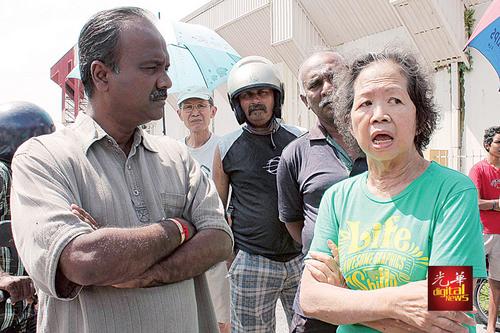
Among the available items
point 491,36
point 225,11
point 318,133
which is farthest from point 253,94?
point 225,11

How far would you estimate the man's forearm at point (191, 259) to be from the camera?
1.77m

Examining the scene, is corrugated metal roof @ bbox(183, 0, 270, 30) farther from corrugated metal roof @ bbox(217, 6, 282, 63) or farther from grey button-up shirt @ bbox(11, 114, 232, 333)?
grey button-up shirt @ bbox(11, 114, 232, 333)

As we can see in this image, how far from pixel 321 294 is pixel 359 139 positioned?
54 centimetres

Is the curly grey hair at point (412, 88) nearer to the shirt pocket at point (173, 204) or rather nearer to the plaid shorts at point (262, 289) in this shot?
the shirt pocket at point (173, 204)

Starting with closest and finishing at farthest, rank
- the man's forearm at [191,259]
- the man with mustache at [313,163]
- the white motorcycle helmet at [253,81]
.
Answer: the man's forearm at [191,259], the man with mustache at [313,163], the white motorcycle helmet at [253,81]

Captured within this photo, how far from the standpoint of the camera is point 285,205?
296 centimetres

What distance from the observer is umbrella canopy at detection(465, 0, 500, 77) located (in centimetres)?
467

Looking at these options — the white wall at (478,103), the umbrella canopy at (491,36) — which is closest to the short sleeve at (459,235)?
the umbrella canopy at (491,36)

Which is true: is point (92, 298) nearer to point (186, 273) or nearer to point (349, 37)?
point (186, 273)

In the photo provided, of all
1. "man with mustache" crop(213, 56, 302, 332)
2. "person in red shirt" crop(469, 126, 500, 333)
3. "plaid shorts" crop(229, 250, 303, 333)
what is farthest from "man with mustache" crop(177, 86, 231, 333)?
"person in red shirt" crop(469, 126, 500, 333)

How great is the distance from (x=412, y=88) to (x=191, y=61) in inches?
125

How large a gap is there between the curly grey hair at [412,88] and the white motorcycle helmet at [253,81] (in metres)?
1.55

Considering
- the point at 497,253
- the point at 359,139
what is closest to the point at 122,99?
the point at 359,139

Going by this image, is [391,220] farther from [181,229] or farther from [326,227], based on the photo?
[181,229]
